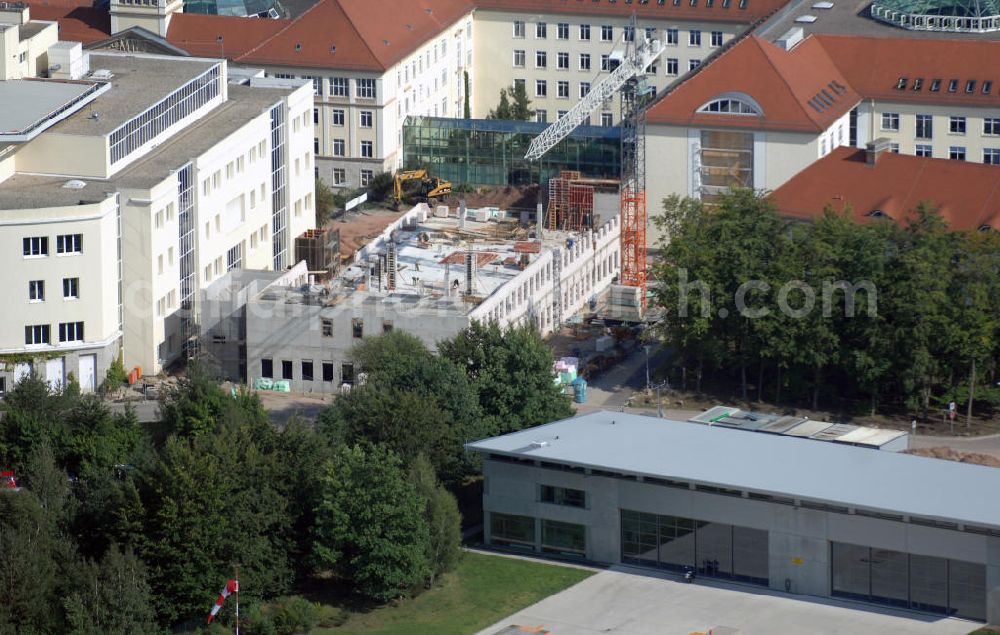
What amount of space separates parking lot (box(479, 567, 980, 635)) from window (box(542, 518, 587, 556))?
308 centimetres

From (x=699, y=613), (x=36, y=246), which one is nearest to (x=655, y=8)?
(x=36, y=246)

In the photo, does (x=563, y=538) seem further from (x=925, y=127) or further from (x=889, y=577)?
(x=925, y=127)

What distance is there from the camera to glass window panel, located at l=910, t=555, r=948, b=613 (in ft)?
355

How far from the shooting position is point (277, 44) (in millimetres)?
175750

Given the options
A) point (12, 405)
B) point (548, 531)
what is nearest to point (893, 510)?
point (548, 531)

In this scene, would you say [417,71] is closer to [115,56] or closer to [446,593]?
[115,56]

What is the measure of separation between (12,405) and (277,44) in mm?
57135

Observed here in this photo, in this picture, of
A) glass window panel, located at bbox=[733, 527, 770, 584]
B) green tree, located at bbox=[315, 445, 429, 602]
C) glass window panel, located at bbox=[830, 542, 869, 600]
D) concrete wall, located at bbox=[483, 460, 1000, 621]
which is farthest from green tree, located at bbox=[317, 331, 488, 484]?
glass window panel, located at bbox=[830, 542, 869, 600]

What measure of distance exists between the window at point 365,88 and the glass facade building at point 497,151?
4079 mm

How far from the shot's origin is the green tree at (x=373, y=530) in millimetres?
110062

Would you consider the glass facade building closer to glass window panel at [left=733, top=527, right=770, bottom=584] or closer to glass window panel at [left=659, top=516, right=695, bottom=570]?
glass window panel at [left=659, top=516, right=695, bottom=570]

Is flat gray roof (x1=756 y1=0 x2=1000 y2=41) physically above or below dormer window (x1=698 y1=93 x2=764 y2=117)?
above

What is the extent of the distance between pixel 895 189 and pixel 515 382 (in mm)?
33634

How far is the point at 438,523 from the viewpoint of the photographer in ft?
367
